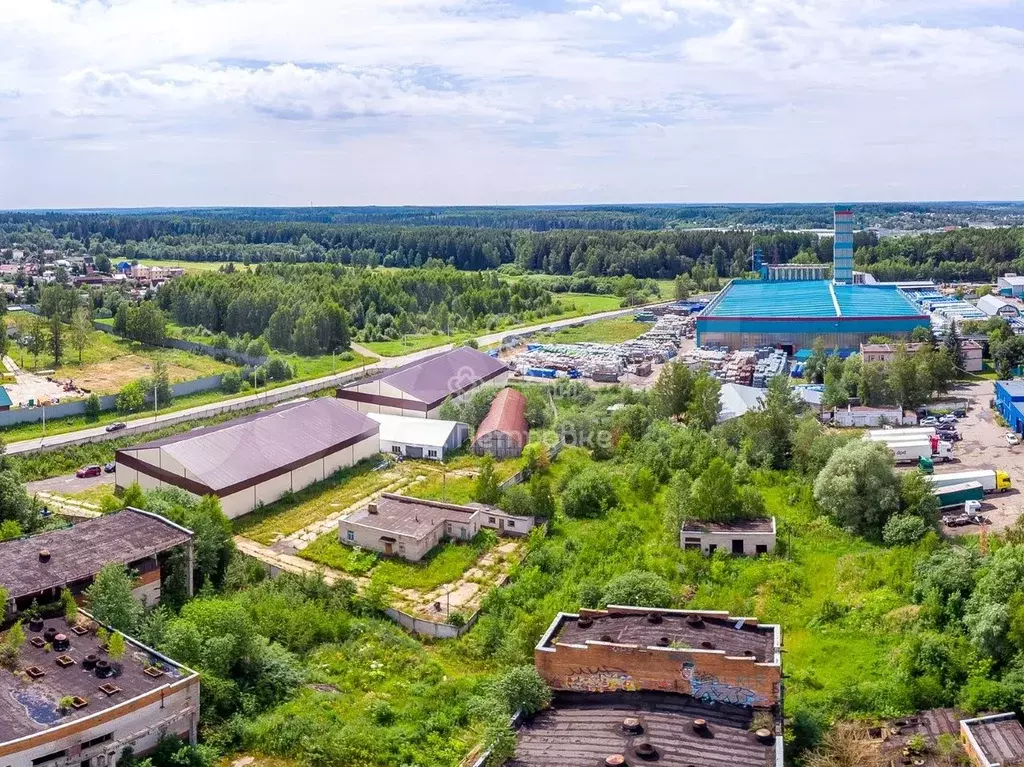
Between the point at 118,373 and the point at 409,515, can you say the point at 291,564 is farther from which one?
the point at 118,373

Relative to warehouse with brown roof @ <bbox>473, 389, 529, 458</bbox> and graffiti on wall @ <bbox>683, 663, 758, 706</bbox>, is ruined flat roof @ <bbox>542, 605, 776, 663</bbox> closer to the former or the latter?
graffiti on wall @ <bbox>683, 663, 758, 706</bbox>

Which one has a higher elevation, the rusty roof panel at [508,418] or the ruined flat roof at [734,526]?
the rusty roof panel at [508,418]

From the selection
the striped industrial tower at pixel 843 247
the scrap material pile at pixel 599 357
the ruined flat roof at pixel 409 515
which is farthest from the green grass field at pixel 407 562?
the striped industrial tower at pixel 843 247

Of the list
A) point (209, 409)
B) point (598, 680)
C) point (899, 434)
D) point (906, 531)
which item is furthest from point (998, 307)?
point (598, 680)

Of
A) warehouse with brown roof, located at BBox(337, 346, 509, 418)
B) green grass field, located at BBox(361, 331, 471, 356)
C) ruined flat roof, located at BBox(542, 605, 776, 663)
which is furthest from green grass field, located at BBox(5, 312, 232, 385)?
ruined flat roof, located at BBox(542, 605, 776, 663)

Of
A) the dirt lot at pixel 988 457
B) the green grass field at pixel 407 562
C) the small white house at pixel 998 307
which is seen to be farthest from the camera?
the small white house at pixel 998 307

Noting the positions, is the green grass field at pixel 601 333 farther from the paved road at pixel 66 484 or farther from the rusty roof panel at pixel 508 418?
the paved road at pixel 66 484

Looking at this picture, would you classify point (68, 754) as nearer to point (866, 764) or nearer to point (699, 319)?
point (866, 764)
